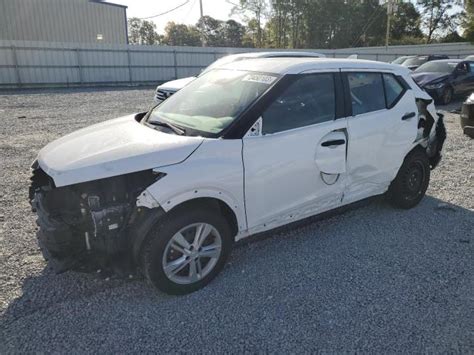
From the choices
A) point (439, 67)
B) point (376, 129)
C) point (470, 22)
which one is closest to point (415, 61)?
point (439, 67)

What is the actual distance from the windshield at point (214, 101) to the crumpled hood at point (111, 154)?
259 mm

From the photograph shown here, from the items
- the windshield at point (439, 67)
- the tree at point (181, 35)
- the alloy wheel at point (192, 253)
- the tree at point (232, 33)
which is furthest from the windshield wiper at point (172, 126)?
the tree at point (181, 35)

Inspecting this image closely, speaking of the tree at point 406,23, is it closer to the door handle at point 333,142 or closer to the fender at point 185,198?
the door handle at point 333,142

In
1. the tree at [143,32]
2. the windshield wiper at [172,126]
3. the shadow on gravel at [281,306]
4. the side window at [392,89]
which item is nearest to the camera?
the shadow on gravel at [281,306]

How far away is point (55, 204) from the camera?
9.19 ft

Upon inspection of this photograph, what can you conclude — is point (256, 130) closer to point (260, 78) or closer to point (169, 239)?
point (260, 78)

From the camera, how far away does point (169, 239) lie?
277 centimetres

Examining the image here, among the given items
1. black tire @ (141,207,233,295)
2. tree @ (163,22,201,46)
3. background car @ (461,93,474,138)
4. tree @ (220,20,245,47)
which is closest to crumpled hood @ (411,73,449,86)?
background car @ (461,93,474,138)

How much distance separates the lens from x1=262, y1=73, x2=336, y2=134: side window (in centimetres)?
319

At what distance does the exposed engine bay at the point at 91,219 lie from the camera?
264 centimetres

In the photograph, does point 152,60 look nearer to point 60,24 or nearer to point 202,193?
point 60,24

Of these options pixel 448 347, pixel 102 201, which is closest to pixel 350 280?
pixel 448 347

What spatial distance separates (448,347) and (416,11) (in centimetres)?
6750

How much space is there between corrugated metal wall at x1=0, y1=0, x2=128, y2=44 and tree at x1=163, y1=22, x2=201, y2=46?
51335 millimetres
